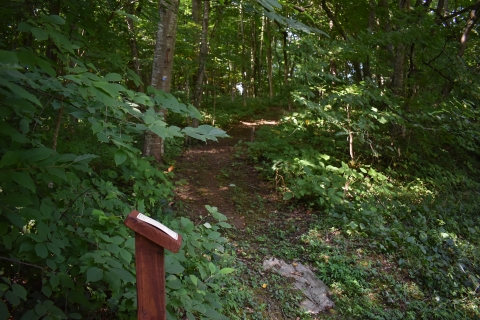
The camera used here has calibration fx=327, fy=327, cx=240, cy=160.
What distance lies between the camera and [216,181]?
7332 mm

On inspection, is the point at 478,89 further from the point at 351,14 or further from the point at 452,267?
the point at 351,14

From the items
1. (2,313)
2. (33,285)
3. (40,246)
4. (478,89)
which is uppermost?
(478,89)

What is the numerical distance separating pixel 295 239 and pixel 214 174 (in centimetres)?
302

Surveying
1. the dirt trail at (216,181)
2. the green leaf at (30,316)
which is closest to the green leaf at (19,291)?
the green leaf at (30,316)

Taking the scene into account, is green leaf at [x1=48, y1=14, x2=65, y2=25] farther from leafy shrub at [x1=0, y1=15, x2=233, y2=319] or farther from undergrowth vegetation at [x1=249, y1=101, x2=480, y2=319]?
undergrowth vegetation at [x1=249, y1=101, x2=480, y2=319]

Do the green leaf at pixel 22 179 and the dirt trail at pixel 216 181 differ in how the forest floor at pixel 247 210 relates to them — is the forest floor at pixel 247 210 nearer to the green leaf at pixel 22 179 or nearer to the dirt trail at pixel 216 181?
the dirt trail at pixel 216 181

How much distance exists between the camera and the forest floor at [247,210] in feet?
13.2

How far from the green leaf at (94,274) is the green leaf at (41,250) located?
305mm

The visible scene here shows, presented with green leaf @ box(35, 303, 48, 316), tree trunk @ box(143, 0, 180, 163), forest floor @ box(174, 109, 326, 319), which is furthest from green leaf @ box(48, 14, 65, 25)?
tree trunk @ box(143, 0, 180, 163)

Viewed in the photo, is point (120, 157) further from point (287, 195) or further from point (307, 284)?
point (287, 195)

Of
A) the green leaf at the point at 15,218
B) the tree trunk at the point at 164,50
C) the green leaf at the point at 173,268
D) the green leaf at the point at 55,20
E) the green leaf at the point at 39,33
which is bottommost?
the green leaf at the point at 173,268

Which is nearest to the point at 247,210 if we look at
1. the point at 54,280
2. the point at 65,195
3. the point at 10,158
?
the point at 65,195

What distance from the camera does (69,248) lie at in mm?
2115

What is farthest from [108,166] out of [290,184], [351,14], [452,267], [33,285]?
[351,14]
